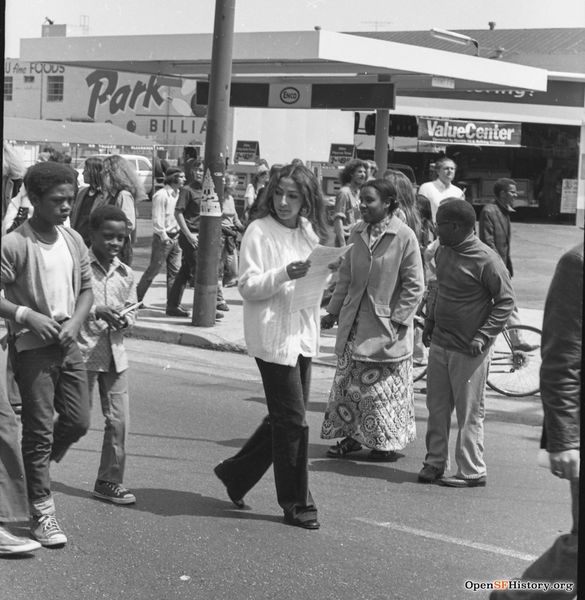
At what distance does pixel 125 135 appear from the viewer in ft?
95.8

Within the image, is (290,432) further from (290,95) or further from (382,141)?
(290,95)

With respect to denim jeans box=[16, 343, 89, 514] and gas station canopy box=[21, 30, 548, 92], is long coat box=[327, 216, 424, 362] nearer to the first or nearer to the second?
denim jeans box=[16, 343, 89, 514]

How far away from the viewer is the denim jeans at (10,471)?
471 cm

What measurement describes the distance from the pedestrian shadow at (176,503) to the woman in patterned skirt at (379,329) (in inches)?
44.2

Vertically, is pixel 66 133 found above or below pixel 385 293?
above

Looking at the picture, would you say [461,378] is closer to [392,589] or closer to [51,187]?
[392,589]

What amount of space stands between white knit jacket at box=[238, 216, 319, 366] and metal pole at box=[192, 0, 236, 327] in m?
6.20

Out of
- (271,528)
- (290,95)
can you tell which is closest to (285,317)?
(271,528)

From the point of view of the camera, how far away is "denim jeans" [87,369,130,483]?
18.9 ft

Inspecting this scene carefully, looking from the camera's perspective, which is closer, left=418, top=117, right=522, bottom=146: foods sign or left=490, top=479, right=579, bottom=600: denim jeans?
left=490, top=479, right=579, bottom=600: denim jeans

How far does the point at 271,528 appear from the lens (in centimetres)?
555

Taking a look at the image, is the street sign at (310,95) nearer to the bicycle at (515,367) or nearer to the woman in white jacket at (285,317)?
the bicycle at (515,367)

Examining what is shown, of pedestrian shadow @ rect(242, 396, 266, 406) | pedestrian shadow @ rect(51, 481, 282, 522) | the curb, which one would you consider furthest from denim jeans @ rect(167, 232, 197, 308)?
pedestrian shadow @ rect(51, 481, 282, 522)

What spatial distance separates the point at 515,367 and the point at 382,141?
7.22 meters
